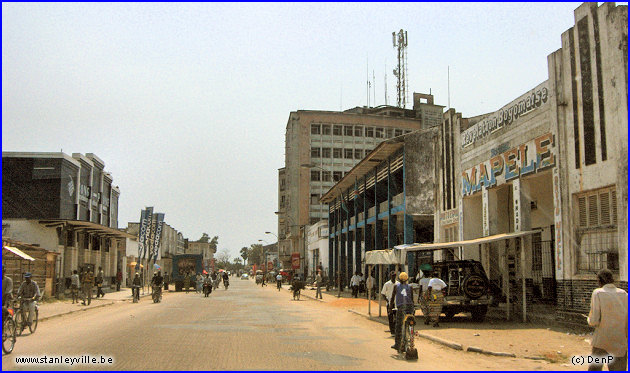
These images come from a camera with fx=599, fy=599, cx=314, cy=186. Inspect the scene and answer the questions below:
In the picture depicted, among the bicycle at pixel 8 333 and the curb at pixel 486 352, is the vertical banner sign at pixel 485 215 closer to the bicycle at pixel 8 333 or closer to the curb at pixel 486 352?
the curb at pixel 486 352


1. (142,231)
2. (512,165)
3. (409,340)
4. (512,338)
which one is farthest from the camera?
Answer: (142,231)

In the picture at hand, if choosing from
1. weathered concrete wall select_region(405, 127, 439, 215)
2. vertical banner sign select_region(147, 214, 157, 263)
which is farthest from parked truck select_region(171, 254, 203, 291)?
weathered concrete wall select_region(405, 127, 439, 215)

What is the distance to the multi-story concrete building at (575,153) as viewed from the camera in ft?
44.0

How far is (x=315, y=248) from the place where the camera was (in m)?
68.1

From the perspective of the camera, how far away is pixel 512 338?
13.6 m

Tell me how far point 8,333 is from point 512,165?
14511 mm

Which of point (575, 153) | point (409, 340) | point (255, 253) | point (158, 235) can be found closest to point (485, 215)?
point (575, 153)

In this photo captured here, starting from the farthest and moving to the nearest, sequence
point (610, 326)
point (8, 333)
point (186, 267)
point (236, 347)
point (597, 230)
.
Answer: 1. point (186, 267)
2. point (597, 230)
3. point (236, 347)
4. point (8, 333)
5. point (610, 326)

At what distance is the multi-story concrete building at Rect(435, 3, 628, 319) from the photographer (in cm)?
1342

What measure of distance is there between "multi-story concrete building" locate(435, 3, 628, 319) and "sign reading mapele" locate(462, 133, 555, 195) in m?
0.03

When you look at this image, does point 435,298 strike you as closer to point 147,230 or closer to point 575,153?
point 575,153

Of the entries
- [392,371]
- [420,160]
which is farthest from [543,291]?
[392,371]

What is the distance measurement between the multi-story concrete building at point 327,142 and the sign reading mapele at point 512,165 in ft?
214

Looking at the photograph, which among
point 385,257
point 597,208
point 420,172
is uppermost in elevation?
point 420,172
